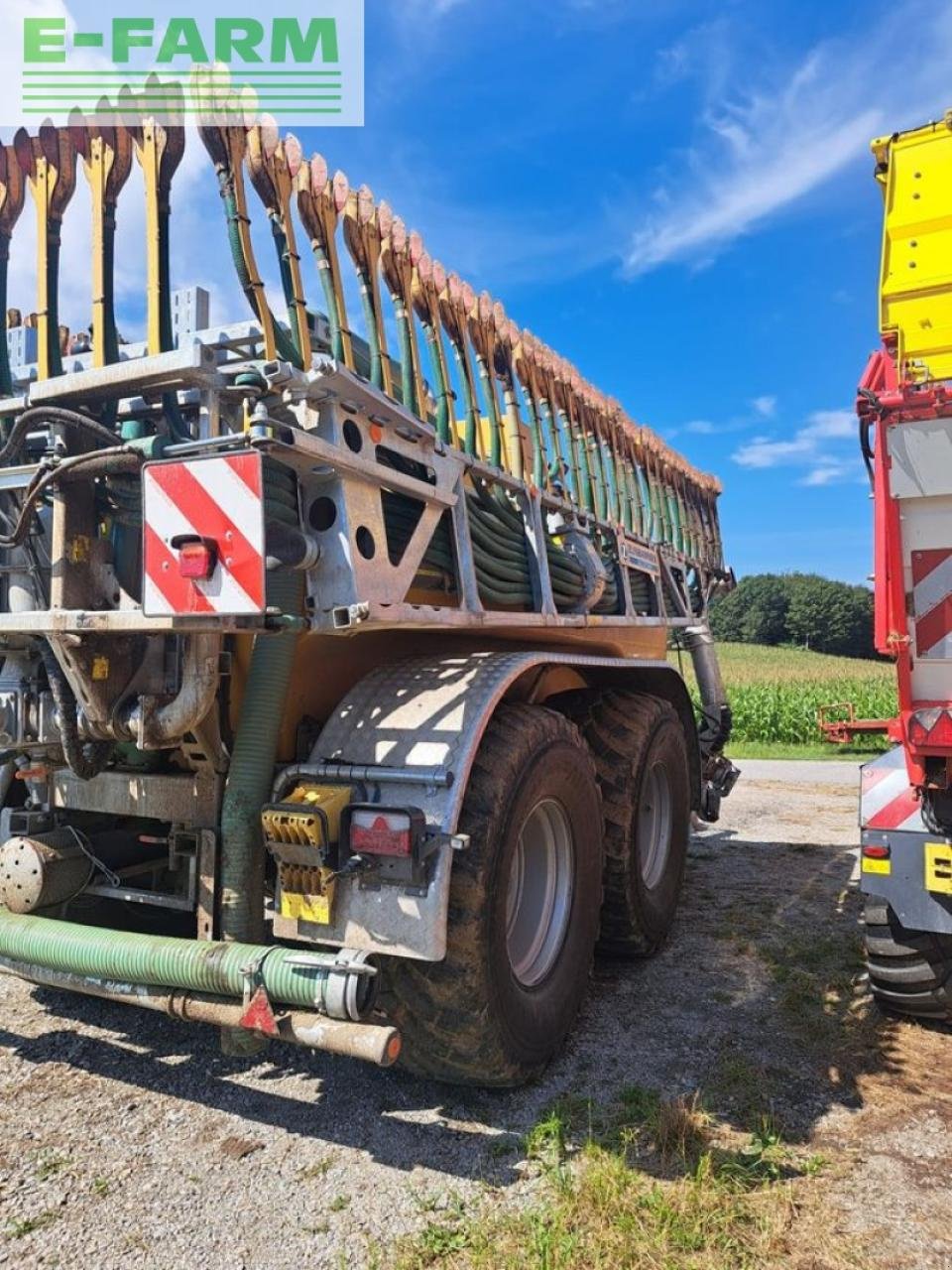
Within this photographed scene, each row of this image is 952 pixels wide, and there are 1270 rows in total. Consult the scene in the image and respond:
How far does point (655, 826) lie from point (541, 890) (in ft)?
5.70

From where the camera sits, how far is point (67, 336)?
12.1ft

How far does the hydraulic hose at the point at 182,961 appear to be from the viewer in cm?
236

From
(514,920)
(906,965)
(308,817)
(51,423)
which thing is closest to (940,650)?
(906,965)

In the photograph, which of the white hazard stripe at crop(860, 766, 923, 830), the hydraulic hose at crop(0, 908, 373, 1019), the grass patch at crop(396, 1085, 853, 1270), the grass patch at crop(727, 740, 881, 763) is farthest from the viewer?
the grass patch at crop(727, 740, 881, 763)

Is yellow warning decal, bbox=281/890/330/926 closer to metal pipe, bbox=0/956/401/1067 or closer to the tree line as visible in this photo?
metal pipe, bbox=0/956/401/1067

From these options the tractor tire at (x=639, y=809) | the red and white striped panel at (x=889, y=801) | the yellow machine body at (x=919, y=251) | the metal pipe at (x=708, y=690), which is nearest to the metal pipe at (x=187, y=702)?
the tractor tire at (x=639, y=809)

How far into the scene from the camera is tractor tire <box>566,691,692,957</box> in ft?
13.7

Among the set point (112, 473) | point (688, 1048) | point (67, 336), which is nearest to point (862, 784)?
point (688, 1048)

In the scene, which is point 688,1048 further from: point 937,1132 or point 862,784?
point 862,784

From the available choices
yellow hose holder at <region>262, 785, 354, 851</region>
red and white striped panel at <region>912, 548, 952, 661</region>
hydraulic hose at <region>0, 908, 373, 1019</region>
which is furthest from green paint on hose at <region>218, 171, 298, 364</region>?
red and white striped panel at <region>912, 548, 952, 661</region>

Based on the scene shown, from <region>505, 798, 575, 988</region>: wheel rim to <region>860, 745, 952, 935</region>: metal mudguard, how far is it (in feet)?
3.93

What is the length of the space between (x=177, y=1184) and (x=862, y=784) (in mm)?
2887

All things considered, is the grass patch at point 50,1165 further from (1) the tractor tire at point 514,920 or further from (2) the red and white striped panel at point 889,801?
(2) the red and white striped panel at point 889,801

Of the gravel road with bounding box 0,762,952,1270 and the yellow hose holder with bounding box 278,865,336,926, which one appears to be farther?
the yellow hose holder with bounding box 278,865,336,926
